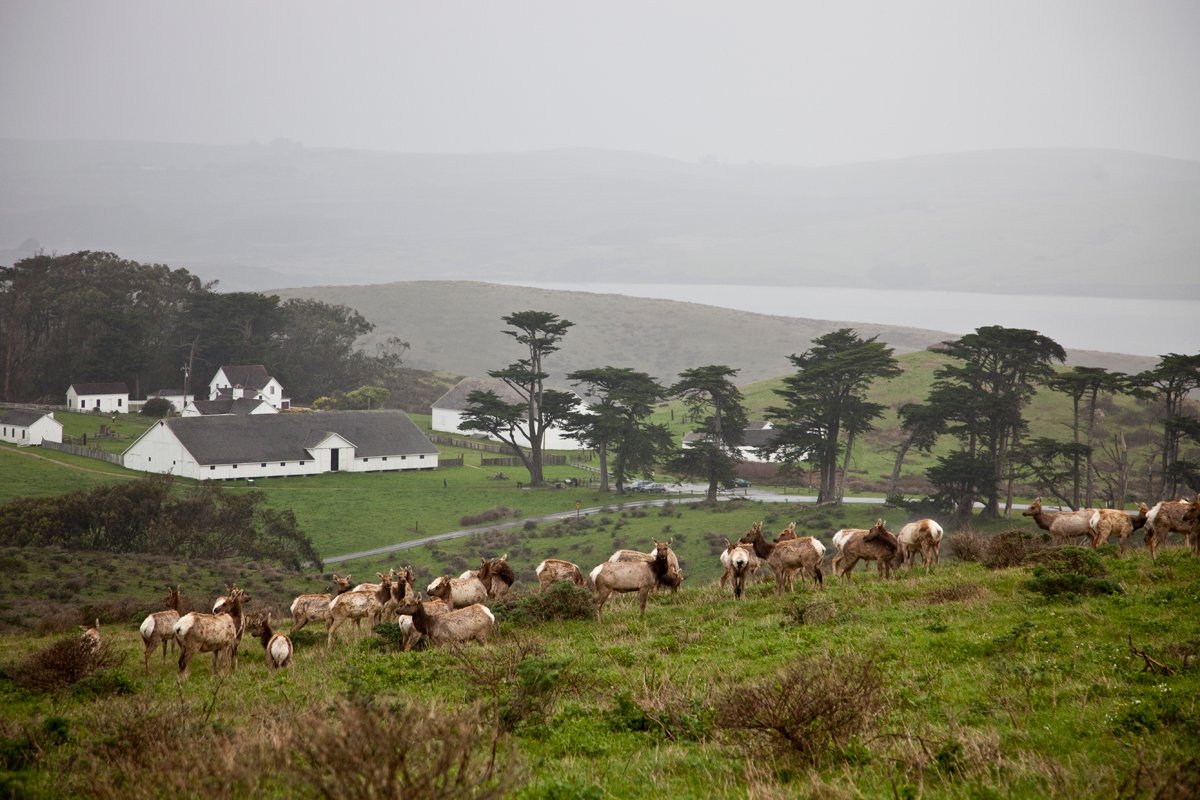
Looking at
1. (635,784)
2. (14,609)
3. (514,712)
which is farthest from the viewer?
(14,609)

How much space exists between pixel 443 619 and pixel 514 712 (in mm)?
6105

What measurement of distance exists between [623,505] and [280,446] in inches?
1259

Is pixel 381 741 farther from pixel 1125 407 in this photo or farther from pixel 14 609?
pixel 1125 407

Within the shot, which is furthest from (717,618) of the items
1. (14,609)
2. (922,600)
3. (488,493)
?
(488,493)

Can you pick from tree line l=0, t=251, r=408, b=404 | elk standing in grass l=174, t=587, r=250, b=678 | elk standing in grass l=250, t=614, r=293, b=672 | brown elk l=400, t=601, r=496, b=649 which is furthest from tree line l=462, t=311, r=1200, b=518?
elk standing in grass l=174, t=587, r=250, b=678

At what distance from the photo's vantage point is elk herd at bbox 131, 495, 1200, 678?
17.4 m

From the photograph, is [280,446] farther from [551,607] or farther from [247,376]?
[551,607]

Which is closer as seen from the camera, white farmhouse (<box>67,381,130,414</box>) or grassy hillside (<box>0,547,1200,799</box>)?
grassy hillside (<box>0,547,1200,799</box>)

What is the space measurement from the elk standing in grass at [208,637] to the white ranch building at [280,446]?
63015mm

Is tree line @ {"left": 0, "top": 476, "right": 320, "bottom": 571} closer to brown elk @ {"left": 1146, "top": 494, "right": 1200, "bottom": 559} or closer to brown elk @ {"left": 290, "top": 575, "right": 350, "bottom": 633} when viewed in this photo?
brown elk @ {"left": 290, "top": 575, "right": 350, "bottom": 633}

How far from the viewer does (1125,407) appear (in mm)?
86625

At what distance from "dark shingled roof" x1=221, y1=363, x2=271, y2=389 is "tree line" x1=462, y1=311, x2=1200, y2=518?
4025 cm

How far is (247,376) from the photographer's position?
11381 cm

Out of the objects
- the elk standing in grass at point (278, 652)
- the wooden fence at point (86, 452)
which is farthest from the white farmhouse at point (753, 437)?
the elk standing in grass at point (278, 652)
